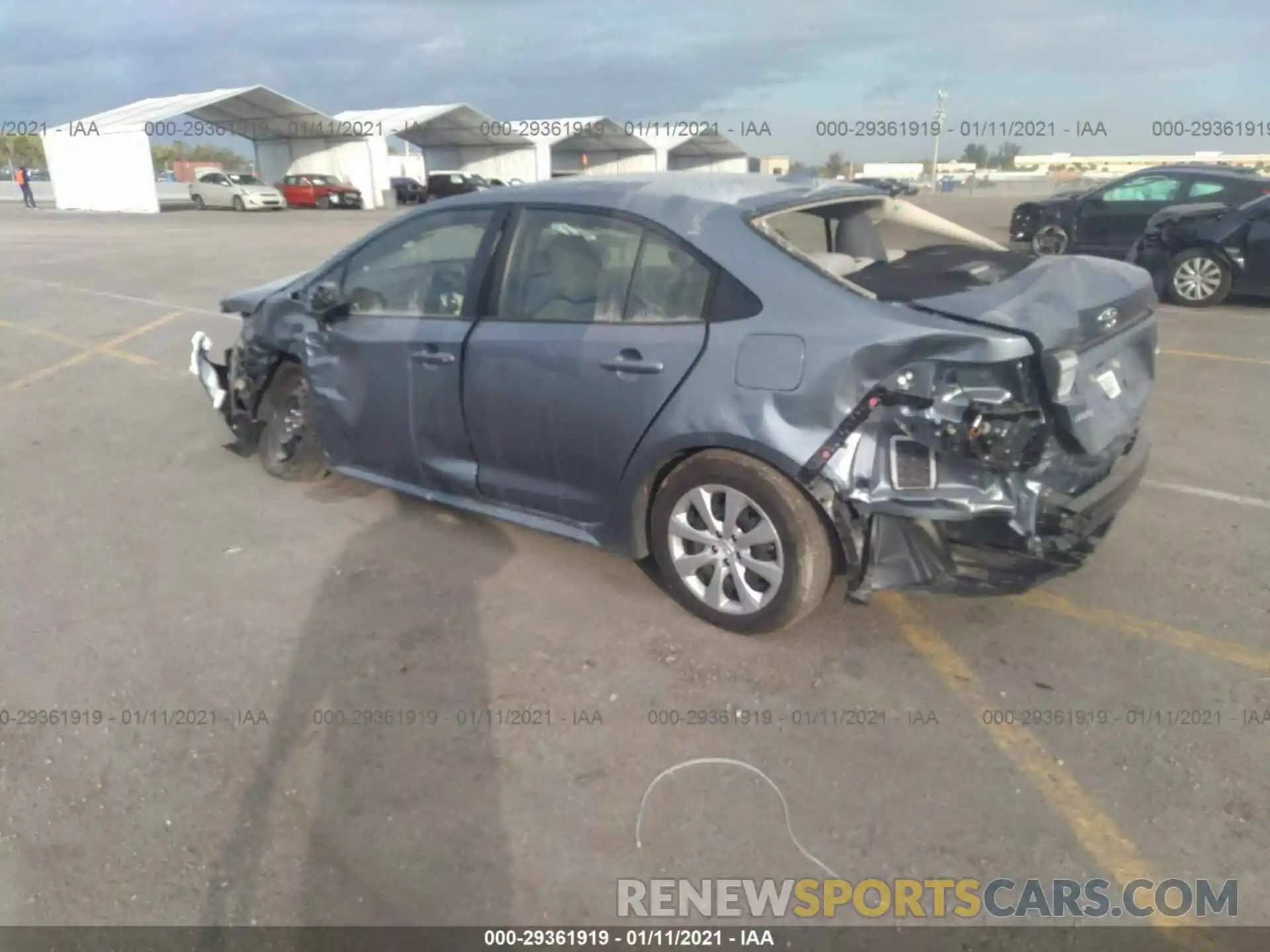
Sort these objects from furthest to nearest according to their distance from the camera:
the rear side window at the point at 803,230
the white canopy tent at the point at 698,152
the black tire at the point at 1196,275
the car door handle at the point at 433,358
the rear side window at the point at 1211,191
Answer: the white canopy tent at the point at 698,152
the rear side window at the point at 1211,191
the black tire at the point at 1196,275
the car door handle at the point at 433,358
the rear side window at the point at 803,230

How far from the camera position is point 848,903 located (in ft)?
8.00

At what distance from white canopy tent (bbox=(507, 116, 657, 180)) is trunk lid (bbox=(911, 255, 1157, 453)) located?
41.3 m

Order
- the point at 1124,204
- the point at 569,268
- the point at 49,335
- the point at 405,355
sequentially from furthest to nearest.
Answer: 1. the point at 1124,204
2. the point at 49,335
3. the point at 405,355
4. the point at 569,268

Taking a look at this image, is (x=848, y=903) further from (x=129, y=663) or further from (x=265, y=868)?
(x=129, y=663)

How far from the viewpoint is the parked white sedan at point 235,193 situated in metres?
36.4

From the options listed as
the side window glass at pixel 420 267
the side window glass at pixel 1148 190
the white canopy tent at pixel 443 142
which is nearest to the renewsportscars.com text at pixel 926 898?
the side window glass at pixel 420 267

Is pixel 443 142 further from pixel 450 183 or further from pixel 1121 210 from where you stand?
pixel 1121 210

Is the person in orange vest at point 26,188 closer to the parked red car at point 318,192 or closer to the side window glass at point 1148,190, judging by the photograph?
the parked red car at point 318,192

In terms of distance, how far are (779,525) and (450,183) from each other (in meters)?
38.3

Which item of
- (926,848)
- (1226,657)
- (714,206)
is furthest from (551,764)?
(1226,657)

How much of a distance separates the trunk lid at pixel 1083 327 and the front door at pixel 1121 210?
1117 cm

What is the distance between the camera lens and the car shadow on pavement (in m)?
2.47

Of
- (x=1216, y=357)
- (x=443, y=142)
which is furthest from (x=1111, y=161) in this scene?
(x=1216, y=357)

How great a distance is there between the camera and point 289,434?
5203mm
